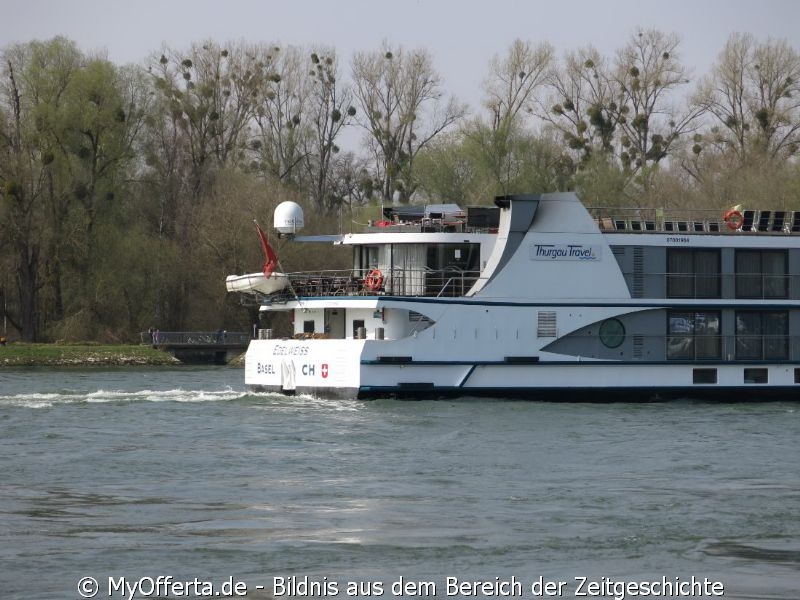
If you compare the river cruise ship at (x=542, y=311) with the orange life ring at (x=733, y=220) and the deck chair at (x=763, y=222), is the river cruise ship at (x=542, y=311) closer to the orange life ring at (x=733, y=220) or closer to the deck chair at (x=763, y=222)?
the orange life ring at (x=733, y=220)

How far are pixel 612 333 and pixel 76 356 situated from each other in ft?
98.7

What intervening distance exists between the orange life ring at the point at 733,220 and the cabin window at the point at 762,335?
7.43 feet

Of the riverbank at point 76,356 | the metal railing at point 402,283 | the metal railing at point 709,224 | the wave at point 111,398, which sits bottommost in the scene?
the wave at point 111,398

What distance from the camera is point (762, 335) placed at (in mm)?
34375

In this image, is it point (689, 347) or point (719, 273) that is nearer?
point (689, 347)

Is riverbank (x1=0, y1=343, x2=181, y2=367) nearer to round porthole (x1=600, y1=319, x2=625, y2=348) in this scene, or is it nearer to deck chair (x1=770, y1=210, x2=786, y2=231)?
round porthole (x1=600, y1=319, x2=625, y2=348)

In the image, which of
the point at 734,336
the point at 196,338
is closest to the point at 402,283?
the point at 734,336

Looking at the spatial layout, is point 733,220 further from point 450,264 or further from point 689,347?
point 450,264

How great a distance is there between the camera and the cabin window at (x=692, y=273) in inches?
1329

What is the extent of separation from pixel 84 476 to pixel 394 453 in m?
5.28

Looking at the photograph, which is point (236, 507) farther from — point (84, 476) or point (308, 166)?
point (308, 166)

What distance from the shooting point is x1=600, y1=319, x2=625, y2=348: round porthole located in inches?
1294

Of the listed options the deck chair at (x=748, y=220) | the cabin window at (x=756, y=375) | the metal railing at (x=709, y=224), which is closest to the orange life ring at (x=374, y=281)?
the metal railing at (x=709, y=224)

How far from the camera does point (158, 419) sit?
29.5m
